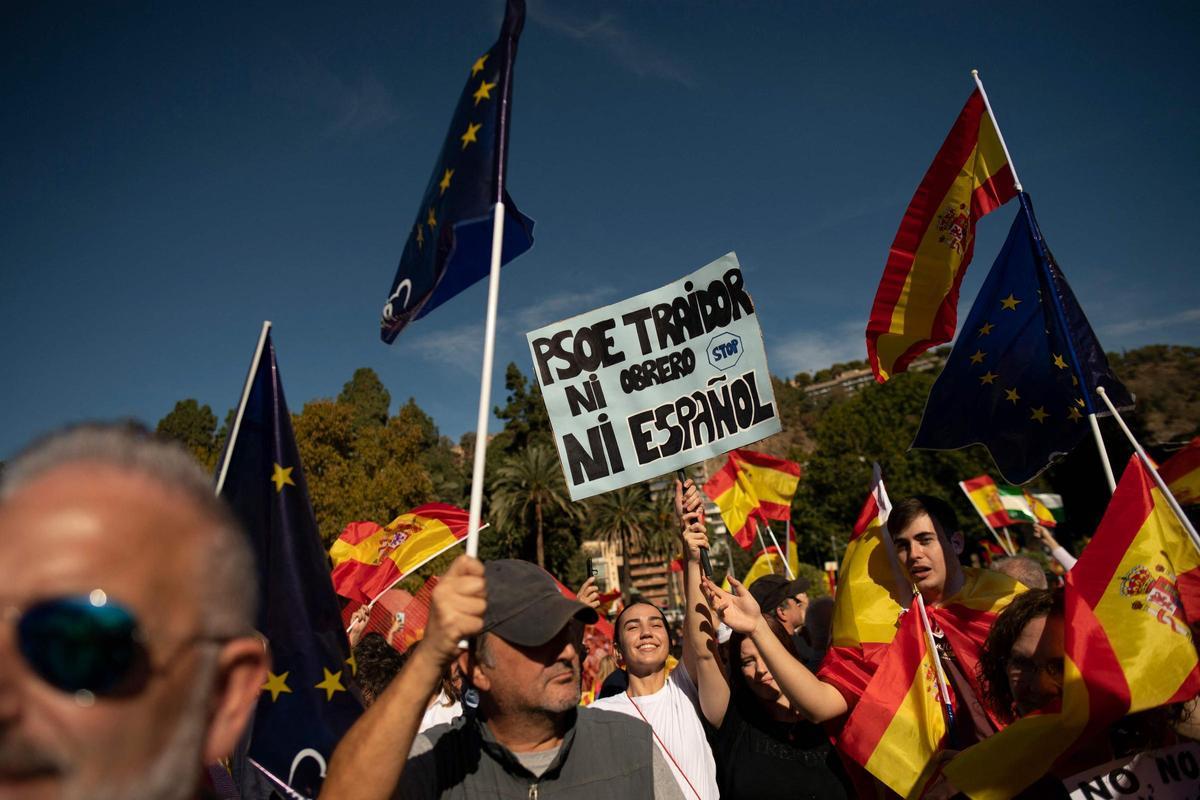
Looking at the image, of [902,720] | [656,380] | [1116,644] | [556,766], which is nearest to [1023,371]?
[1116,644]

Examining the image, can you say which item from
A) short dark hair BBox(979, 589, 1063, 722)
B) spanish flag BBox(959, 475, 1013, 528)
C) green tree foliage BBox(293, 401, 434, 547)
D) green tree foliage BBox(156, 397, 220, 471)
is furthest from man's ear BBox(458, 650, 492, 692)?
green tree foliage BBox(156, 397, 220, 471)

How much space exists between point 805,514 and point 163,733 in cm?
6184

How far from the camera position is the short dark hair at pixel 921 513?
13.1 ft

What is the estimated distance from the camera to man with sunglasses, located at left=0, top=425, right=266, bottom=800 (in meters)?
1.03

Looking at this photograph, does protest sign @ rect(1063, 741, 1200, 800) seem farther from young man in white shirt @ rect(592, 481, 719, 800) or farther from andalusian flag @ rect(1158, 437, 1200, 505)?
andalusian flag @ rect(1158, 437, 1200, 505)

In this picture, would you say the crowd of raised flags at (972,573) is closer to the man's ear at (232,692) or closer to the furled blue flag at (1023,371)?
the furled blue flag at (1023,371)

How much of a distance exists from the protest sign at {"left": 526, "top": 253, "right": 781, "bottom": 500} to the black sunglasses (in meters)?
3.05

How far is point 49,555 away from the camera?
3.62 feet

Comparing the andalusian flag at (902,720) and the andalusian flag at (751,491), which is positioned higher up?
the andalusian flag at (751,491)

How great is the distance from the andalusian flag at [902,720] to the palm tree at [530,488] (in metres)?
34.8


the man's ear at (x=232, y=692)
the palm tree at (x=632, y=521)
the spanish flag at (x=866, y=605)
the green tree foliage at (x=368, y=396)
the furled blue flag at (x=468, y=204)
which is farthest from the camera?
the green tree foliage at (x=368, y=396)

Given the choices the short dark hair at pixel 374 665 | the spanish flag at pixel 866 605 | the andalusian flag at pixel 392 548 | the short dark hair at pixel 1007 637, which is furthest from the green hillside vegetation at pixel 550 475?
the short dark hair at pixel 1007 637

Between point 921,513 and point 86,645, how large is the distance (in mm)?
3905

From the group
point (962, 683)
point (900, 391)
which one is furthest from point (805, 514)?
point (962, 683)
